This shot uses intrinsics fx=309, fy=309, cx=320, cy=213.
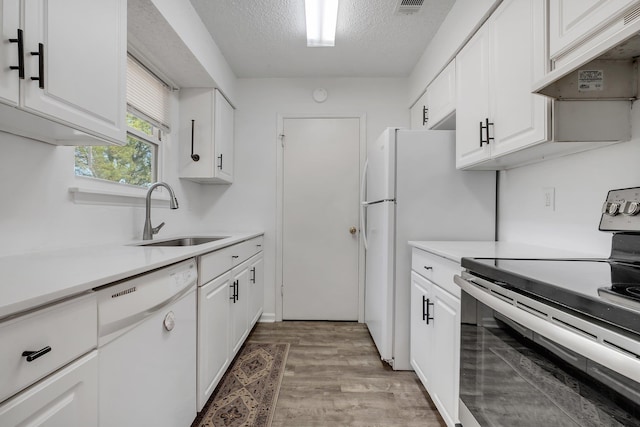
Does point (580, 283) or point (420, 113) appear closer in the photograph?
point (580, 283)

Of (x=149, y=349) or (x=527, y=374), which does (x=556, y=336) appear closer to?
(x=527, y=374)

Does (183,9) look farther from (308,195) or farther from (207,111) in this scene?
(308,195)

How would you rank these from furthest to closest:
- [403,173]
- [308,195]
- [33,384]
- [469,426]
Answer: [308,195]
[403,173]
[469,426]
[33,384]

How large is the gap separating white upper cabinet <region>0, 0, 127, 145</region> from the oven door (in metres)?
1.55

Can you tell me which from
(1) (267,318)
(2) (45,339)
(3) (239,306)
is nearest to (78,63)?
(2) (45,339)

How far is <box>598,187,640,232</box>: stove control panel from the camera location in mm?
1110

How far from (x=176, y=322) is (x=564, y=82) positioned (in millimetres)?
1782

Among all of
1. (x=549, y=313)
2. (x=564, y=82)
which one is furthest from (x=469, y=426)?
(x=564, y=82)

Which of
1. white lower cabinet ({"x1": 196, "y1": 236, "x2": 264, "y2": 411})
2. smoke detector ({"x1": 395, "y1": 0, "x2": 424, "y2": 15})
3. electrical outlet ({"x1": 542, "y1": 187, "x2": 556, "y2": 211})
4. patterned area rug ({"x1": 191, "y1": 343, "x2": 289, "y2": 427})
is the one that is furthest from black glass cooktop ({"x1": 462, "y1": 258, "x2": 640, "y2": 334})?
smoke detector ({"x1": 395, "y1": 0, "x2": 424, "y2": 15})

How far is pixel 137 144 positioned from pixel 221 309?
1.35 meters

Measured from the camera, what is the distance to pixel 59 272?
88 centimetres

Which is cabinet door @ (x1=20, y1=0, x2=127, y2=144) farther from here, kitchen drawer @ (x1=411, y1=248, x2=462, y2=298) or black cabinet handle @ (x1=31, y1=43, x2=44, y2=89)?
kitchen drawer @ (x1=411, y1=248, x2=462, y2=298)

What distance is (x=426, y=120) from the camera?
8.73 feet

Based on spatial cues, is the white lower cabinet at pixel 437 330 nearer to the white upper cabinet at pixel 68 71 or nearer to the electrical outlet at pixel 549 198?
the electrical outlet at pixel 549 198
